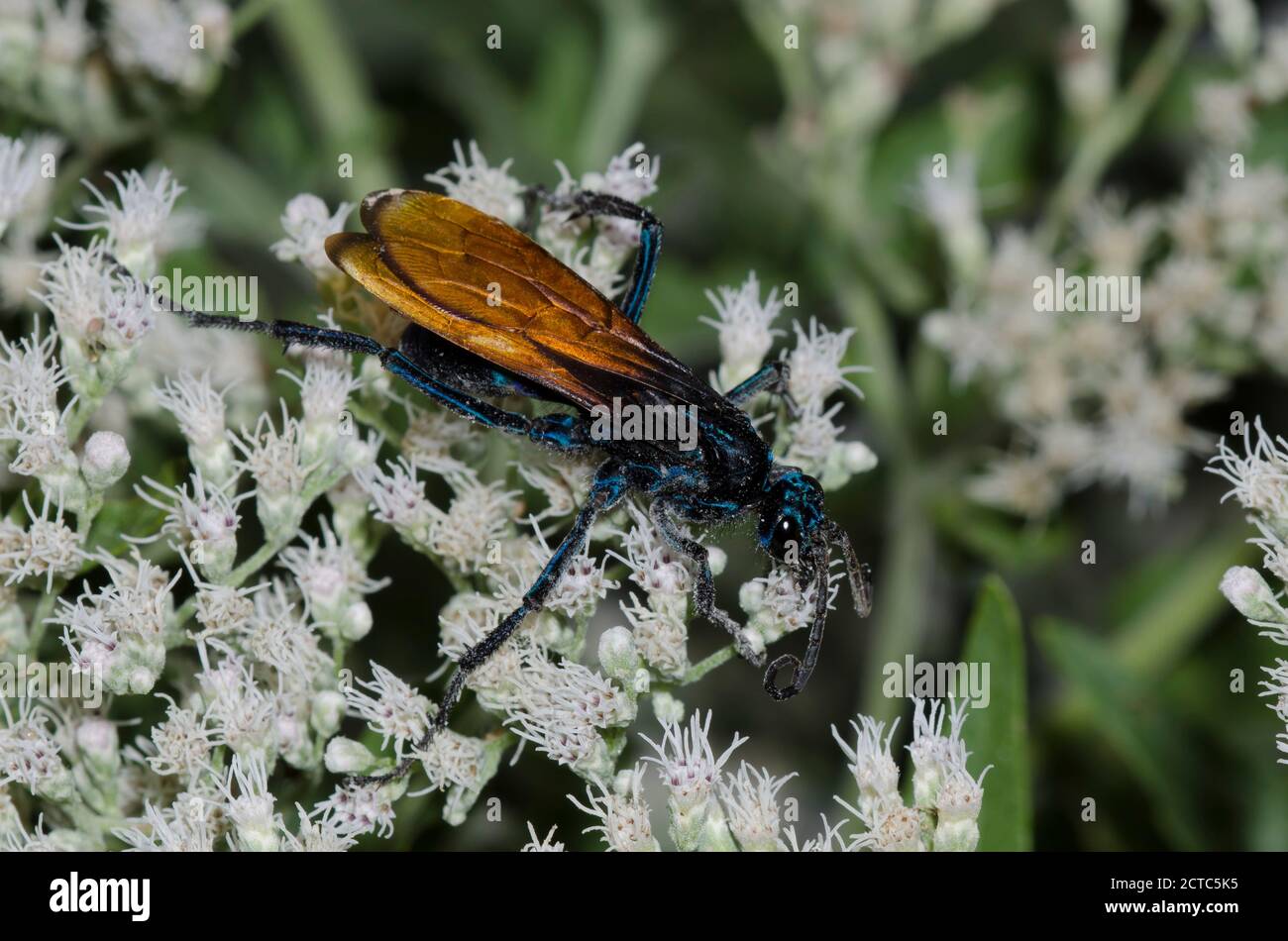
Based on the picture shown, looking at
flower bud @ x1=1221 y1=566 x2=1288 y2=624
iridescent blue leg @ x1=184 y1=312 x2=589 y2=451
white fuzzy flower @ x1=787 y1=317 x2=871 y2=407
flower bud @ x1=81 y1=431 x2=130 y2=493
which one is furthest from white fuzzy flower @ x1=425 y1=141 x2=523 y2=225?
flower bud @ x1=1221 y1=566 x2=1288 y2=624

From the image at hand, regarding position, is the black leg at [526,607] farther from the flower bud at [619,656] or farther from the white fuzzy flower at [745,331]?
the white fuzzy flower at [745,331]

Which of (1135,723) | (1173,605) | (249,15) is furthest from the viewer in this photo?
(1173,605)

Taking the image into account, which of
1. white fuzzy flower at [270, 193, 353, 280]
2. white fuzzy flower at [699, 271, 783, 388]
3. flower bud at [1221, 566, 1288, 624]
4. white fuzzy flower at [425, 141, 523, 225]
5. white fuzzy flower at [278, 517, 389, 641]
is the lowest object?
flower bud at [1221, 566, 1288, 624]

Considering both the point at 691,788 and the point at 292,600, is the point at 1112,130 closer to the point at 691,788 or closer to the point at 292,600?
the point at 691,788

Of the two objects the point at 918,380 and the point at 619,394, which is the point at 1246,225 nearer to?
the point at 918,380

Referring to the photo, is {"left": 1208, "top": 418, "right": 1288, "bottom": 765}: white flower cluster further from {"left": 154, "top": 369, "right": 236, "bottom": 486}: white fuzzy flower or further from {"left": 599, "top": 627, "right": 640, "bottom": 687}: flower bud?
{"left": 154, "top": 369, "right": 236, "bottom": 486}: white fuzzy flower

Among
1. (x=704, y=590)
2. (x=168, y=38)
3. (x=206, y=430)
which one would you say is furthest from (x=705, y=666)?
(x=168, y=38)
